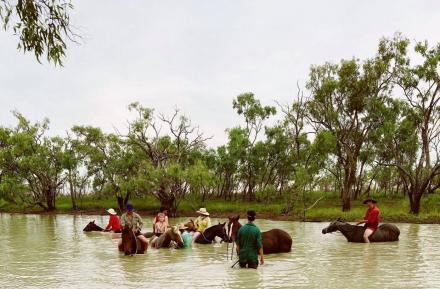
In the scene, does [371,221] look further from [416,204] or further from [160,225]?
[416,204]

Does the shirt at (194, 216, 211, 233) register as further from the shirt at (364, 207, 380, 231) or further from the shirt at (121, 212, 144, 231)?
the shirt at (364, 207, 380, 231)

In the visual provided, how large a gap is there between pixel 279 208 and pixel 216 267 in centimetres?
2532

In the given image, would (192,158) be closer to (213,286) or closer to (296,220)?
(296,220)

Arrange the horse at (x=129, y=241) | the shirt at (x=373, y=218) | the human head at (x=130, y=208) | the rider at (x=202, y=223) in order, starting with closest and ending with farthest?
the human head at (x=130, y=208)
the horse at (x=129, y=241)
the shirt at (x=373, y=218)
the rider at (x=202, y=223)

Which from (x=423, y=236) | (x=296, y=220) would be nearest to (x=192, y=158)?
(x=296, y=220)

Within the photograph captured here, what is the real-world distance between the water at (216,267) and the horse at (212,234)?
59 cm

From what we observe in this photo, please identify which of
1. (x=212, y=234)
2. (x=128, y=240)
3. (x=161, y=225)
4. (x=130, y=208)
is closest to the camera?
(x=130, y=208)

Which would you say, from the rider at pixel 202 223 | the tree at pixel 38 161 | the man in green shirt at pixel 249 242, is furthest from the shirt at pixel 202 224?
the tree at pixel 38 161

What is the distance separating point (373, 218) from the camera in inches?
717

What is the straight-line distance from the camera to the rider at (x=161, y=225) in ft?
62.7

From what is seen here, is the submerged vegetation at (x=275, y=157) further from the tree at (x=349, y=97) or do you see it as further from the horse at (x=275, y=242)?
the horse at (x=275, y=242)

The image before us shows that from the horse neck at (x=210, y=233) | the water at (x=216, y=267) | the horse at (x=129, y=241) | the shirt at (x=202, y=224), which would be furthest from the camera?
the shirt at (x=202, y=224)

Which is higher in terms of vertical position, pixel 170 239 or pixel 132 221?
pixel 132 221

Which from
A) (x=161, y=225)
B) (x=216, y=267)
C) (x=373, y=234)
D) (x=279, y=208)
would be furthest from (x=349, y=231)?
(x=279, y=208)
